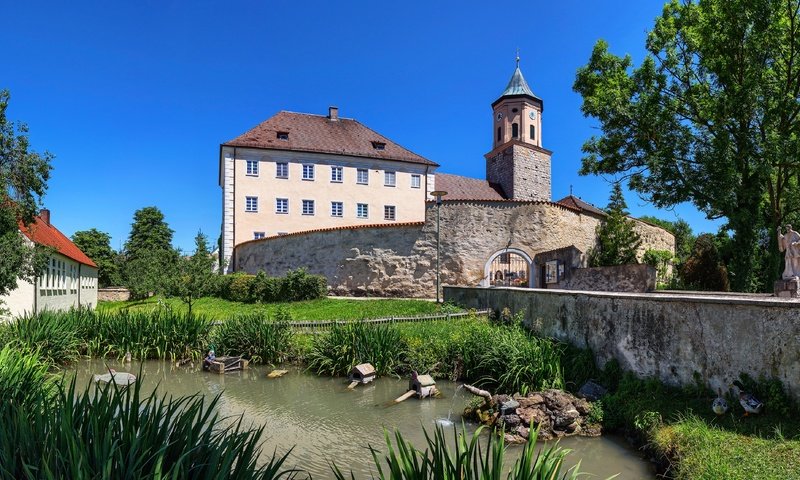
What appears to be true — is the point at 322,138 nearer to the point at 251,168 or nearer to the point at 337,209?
the point at 337,209

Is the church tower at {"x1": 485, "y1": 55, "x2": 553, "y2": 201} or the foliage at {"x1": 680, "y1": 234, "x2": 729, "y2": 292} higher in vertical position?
the church tower at {"x1": 485, "y1": 55, "x2": 553, "y2": 201}

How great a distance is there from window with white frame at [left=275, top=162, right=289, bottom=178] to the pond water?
74.1 ft

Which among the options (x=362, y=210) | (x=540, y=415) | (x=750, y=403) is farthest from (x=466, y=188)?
(x=750, y=403)

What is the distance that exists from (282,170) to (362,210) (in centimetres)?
634

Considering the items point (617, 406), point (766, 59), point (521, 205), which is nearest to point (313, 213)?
point (521, 205)

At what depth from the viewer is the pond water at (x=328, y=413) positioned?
6.58 metres

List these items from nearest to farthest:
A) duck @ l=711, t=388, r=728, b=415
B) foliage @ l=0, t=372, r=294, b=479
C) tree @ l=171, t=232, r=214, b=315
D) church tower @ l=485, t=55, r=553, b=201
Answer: foliage @ l=0, t=372, r=294, b=479 → duck @ l=711, t=388, r=728, b=415 → tree @ l=171, t=232, r=214, b=315 → church tower @ l=485, t=55, r=553, b=201

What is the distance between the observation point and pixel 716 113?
17.1 m

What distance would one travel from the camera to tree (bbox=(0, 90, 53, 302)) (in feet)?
38.0

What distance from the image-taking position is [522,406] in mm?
8055

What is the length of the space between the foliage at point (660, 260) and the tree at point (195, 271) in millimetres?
20823

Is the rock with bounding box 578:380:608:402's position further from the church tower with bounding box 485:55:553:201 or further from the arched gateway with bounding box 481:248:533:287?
the church tower with bounding box 485:55:553:201

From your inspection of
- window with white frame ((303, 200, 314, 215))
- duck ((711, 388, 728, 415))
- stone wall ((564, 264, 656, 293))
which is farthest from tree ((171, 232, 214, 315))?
window with white frame ((303, 200, 314, 215))

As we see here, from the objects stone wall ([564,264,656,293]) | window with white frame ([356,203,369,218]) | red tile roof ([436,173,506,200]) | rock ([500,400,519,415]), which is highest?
red tile roof ([436,173,506,200])
